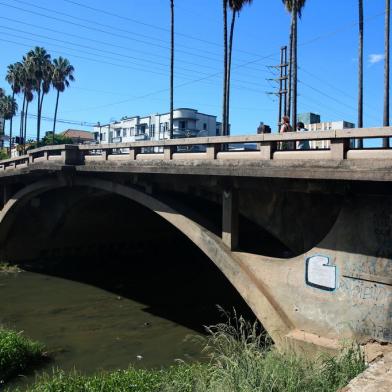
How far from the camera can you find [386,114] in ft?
61.4

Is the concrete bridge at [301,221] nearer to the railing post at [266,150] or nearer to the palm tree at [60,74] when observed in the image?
the railing post at [266,150]

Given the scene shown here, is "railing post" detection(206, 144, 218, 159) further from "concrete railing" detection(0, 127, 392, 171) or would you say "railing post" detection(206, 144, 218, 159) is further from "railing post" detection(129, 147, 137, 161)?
"railing post" detection(129, 147, 137, 161)

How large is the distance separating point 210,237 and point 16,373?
19.1ft

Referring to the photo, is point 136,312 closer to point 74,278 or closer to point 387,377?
point 74,278

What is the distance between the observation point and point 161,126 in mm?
70062

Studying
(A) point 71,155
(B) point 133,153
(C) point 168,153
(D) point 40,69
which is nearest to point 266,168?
(C) point 168,153

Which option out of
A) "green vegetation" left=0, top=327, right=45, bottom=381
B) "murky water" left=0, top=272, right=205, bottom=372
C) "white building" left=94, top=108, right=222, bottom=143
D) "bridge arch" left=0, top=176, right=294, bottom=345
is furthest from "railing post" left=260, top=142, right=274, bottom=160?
"white building" left=94, top=108, right=222, bottom=143

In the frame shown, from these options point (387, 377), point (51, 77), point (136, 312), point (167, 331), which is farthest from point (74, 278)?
point (51, 77)

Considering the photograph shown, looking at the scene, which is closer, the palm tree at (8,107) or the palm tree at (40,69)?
the palm tree at (40,69)

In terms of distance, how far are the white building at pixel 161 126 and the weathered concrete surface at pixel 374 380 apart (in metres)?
55.8

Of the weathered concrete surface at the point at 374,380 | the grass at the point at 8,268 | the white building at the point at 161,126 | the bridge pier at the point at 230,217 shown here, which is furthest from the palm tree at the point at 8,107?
the weathered concrete surface at the point at 374,380

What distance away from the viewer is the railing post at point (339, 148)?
8.68m

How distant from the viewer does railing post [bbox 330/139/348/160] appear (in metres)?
8.68

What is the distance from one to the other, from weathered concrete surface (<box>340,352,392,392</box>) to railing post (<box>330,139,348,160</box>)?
13.5 ft
